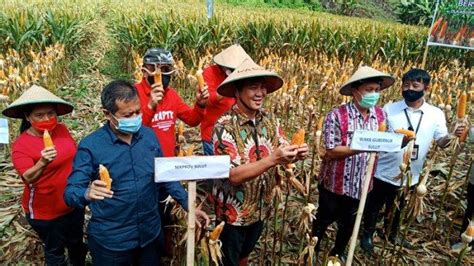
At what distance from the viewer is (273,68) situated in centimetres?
590

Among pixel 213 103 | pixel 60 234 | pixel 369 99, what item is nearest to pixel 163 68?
pixel 213 103

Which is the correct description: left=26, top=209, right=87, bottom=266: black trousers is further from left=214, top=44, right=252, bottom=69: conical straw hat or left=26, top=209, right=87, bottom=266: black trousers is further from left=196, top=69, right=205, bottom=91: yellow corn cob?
left=214, top=44, right=252, bottom=69: conical straw hat

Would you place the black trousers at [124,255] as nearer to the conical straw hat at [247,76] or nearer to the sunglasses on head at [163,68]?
the conical straw hat at [247,76]

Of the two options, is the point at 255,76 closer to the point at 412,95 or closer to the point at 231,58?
the point at 231,58

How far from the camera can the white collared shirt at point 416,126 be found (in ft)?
8.74

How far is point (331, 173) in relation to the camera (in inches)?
95.0

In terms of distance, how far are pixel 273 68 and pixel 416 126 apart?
347cm

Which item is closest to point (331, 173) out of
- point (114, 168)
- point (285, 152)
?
point (285, 152)

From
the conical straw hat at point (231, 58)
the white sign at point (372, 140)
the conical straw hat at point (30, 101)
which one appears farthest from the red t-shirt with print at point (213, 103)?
the white sign at point (372, 140)

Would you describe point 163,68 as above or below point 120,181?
above

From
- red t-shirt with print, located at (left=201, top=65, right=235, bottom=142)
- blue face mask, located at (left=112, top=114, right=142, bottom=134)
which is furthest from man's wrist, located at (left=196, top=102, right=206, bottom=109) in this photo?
blue face mask, located at (left=112, top=114, right=142, bottom=134)

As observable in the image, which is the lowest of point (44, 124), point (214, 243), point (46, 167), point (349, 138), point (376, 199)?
point (376, 199)

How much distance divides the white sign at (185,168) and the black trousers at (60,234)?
1.11 m

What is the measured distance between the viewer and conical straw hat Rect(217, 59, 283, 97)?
1791mm
